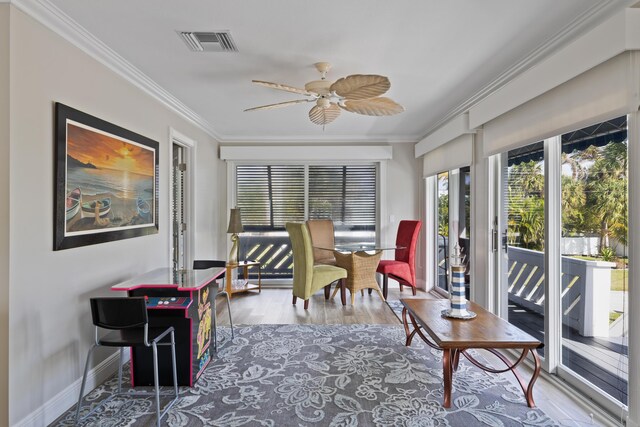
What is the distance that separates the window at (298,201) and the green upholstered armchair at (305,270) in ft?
4.61

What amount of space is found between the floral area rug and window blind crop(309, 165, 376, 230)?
270 centimetres

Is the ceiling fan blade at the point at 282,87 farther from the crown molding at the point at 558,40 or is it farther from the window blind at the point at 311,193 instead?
the window blind at the point at 311,193

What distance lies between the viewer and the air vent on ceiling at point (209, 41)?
2.21 m

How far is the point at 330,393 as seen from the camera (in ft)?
7.45

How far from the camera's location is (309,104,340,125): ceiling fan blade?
2.98 meters

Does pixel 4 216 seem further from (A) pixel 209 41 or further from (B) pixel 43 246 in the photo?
(A) pixel 209 41

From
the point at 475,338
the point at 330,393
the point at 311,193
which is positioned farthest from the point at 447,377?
the point at 311,193

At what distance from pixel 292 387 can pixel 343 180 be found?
3.71m

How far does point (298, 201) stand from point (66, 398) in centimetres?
393

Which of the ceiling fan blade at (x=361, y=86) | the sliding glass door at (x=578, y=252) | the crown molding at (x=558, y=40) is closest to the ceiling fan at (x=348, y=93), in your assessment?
the ceiling fan blade at (x=361, y=86)

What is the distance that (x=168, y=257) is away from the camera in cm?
347

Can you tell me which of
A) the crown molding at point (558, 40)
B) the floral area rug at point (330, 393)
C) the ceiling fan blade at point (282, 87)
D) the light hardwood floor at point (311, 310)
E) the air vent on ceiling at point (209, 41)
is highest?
the air vent on ceiling at point (209, 41)

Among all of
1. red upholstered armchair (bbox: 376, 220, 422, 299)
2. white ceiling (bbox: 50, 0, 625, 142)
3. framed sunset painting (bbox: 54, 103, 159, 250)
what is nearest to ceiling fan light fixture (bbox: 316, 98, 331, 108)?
white ceiling (bbox: 50, 0, 625, 142)

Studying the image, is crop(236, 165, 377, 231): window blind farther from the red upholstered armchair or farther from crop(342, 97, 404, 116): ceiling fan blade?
crop(342, 97, 404, 116): ceiling fan blade
